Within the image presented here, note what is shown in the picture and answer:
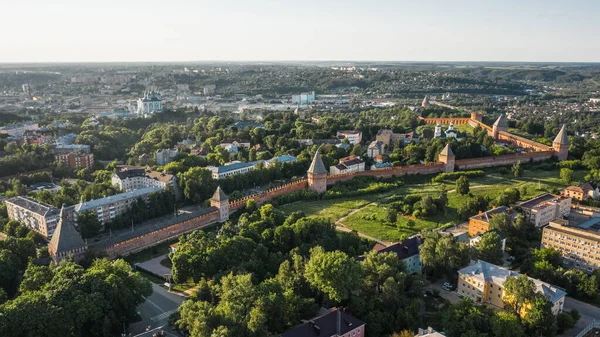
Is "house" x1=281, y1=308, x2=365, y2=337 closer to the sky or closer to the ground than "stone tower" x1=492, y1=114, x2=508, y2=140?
closer to the ground

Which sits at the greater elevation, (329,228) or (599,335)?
(329,228)

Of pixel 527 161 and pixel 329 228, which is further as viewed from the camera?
pixel 527 161

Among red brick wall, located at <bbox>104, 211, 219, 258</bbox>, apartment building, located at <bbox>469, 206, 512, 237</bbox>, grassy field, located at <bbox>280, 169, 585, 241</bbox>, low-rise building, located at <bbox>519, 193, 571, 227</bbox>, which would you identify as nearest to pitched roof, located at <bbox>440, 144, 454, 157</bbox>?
grassy field, located at <bbox>280, 169, 585, 241</bbox>

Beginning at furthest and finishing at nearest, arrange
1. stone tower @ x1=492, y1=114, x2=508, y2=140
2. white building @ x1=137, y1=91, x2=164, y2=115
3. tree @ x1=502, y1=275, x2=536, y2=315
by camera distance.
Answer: white building @ x1=137, y1=91, x2=164, y2=115, stone tower @ x1=492, y1=114, x2=508, y2=140, tree @ x1=502, y1=275, x2=536, y2=315

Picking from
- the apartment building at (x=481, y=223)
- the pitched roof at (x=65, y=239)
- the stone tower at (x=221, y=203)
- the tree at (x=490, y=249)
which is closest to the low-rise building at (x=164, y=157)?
the stone tower at (x=221, y=203)

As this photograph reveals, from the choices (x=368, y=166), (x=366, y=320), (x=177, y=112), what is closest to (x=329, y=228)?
(x=366, y=320)

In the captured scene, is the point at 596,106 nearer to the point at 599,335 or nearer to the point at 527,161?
the point at 527,161

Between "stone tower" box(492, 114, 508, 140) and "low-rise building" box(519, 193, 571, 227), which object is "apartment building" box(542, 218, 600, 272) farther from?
"stone tower" box(492, 114, 508, 140)

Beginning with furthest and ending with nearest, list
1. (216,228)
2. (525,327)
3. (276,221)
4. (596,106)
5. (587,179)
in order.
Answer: (596,106) → (587,179) → (216,228) → (276,221) → (525,327)
